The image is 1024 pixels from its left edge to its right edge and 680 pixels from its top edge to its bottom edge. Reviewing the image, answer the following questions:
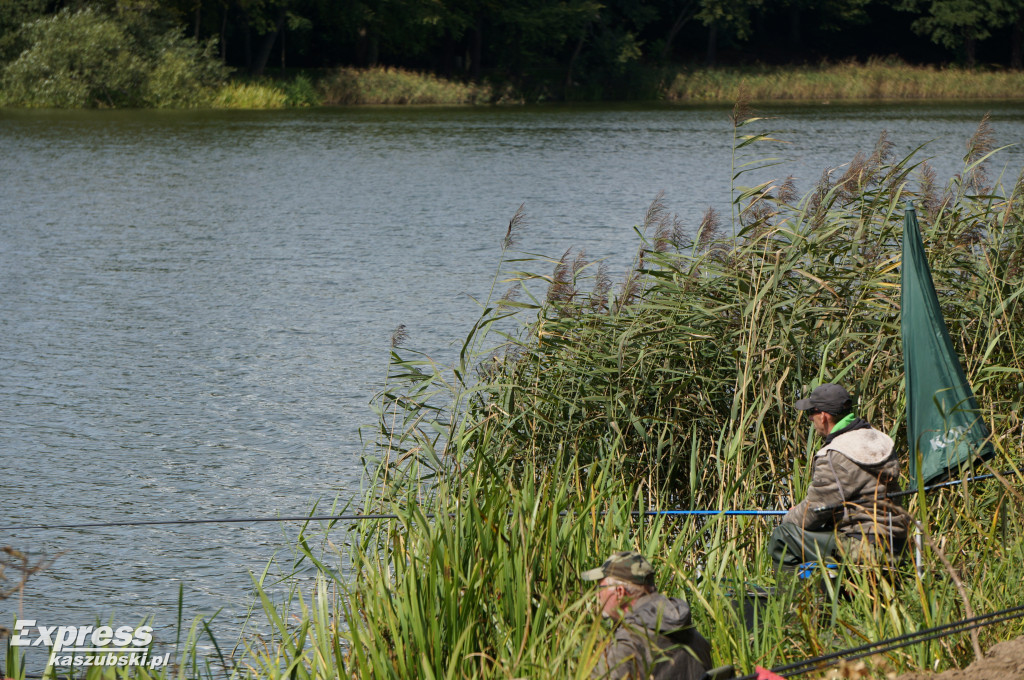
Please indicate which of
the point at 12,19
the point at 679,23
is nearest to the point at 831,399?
the point at 12,19

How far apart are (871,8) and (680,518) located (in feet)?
206

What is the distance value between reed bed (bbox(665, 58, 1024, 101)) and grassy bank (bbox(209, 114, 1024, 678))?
46.8m

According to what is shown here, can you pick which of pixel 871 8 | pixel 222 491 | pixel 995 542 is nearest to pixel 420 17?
pixel 871 8

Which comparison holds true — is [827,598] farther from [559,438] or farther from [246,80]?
[246,80]

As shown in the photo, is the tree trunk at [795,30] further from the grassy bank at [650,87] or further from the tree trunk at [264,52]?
the tree trunk at [264,52]

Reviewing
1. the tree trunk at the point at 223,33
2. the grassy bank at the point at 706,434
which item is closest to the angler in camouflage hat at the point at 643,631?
the grassy bank at the point at 706,434

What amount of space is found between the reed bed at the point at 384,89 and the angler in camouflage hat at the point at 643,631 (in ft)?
157

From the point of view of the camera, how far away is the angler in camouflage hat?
3.86 m

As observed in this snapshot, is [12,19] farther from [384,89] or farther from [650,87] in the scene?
[650,87]

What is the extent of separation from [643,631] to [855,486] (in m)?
1.55

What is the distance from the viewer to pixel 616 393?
6.77m

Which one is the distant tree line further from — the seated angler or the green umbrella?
the seated angler

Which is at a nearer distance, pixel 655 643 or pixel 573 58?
pixel 655 643

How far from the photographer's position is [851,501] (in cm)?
505
